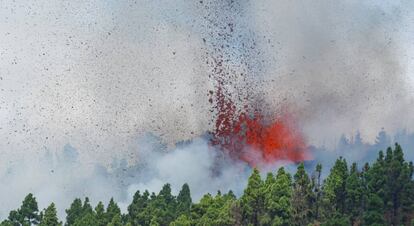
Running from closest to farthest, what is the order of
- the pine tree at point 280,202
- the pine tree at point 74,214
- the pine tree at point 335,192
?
the pine tree at point 280,202
the pine tree at point 335,192
the pine tree at point 74,214

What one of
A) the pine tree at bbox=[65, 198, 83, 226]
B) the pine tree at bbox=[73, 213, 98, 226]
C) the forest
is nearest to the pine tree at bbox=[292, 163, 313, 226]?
the forest

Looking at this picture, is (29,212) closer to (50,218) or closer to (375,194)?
(50,218)

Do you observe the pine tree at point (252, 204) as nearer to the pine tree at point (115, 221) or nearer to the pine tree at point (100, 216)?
the pine tree at point (115, 221)

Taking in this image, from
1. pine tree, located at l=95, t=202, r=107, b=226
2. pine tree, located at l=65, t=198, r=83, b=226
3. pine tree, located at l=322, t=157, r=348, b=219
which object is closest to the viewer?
pine tree, located at l=322, t=157, r=348, b=219

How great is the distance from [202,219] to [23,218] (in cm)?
3136

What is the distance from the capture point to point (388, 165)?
118 m

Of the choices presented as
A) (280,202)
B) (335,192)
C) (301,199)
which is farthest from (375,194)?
(280,202)

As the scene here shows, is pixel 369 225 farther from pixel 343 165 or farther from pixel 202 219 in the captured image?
pixel 202 219

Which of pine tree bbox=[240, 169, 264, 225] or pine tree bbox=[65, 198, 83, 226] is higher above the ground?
pine tree bbox=[65, 198, 83, 226]

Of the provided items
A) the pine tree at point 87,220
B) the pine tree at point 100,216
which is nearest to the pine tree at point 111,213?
the pine tree at point 100,216

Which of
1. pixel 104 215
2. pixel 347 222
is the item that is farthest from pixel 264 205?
pixel 104 215

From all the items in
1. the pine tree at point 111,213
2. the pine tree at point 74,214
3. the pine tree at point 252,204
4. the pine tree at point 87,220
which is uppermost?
the pine tree at point 74,214

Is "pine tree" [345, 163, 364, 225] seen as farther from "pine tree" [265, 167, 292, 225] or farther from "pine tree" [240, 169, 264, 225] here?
"pine tree" [240, 169, 264, 225]

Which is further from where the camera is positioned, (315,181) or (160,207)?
(160,207)
